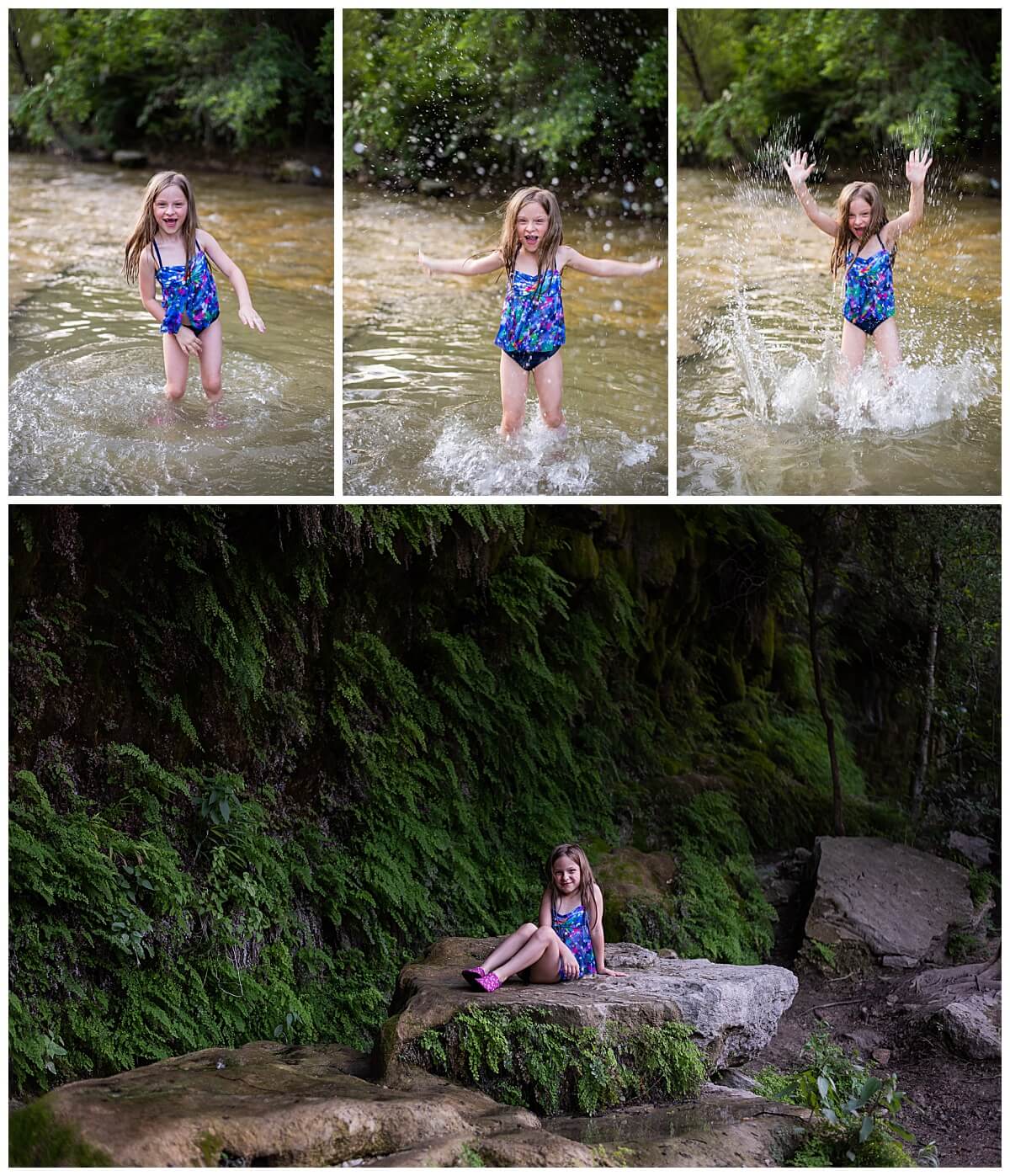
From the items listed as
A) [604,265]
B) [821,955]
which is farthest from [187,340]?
[821,955]

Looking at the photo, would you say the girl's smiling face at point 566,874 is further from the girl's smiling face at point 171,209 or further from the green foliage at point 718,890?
the girl's smiling face at point 171,209

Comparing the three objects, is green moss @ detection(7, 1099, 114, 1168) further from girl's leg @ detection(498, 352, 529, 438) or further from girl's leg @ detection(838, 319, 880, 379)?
girl's leg @ detection(838, 319, 880, 379)

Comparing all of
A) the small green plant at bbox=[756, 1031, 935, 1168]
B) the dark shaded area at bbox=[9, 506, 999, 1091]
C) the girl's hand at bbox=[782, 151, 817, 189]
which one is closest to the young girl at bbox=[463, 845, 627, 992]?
the small green plant at bbox=[756, 1031, 935, 1168]

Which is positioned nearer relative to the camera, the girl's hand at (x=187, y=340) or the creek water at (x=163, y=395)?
the creek water at (x=163, y=395)

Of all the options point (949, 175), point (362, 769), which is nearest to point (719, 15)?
point (949, 175)

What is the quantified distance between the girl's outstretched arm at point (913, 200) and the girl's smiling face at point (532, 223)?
1541 mm

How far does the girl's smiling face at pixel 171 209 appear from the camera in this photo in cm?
486

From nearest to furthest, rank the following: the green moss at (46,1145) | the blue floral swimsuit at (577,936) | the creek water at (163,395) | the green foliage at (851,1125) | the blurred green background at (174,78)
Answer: the green moss at (46,1145)
the green foliage at (851,1125)
the creek water at (163,395)
the blurred green background at (174,78)
the blue floral swimsuit at (577,936)

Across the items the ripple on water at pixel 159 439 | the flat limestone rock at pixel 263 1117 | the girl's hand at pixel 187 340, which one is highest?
the girl's hand at pixel 187 340

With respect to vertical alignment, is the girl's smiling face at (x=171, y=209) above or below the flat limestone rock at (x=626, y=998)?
above

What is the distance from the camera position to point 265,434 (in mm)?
4809

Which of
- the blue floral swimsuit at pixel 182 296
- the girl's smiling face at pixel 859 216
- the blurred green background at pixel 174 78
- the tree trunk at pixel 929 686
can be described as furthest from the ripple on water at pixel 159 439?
the tree trunk at pixel 929 686

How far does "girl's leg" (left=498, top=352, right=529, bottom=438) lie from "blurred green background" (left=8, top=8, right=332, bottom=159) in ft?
4.80

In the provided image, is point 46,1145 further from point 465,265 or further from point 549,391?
point 465,265
